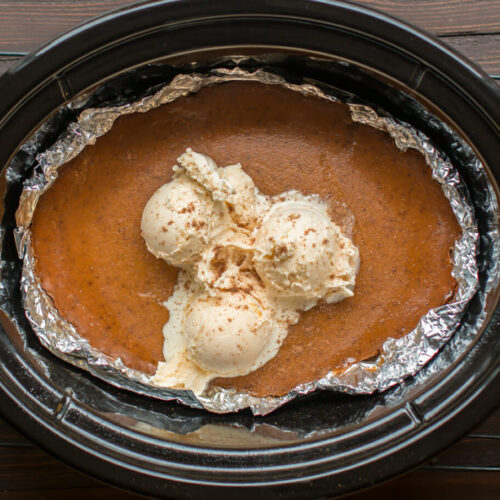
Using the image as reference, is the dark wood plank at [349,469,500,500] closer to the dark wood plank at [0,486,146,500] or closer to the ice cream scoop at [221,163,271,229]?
the dark wood plank at [0,486,146,500]

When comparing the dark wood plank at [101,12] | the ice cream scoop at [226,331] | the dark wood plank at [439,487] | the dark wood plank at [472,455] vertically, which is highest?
the dark wood plank at [101,12]

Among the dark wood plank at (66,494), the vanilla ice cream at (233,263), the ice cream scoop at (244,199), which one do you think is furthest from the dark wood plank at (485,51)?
the dark wood plank at (66,494)

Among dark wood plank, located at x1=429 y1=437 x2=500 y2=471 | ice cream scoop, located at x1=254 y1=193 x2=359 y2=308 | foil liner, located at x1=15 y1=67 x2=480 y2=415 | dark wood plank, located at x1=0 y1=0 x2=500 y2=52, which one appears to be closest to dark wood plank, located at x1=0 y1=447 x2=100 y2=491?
foil liner, located at x1=15 y1=67 x2=480 y2=415

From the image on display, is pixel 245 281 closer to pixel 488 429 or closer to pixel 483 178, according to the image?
pixel 483 178

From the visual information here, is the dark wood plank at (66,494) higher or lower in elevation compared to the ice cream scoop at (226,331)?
lower

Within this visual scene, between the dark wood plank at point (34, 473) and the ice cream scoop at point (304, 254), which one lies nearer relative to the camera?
the ice cream scoop at point (304, 254)

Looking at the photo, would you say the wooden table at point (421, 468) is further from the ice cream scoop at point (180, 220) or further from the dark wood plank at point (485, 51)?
the ice cream scoop at point (180, 220)
